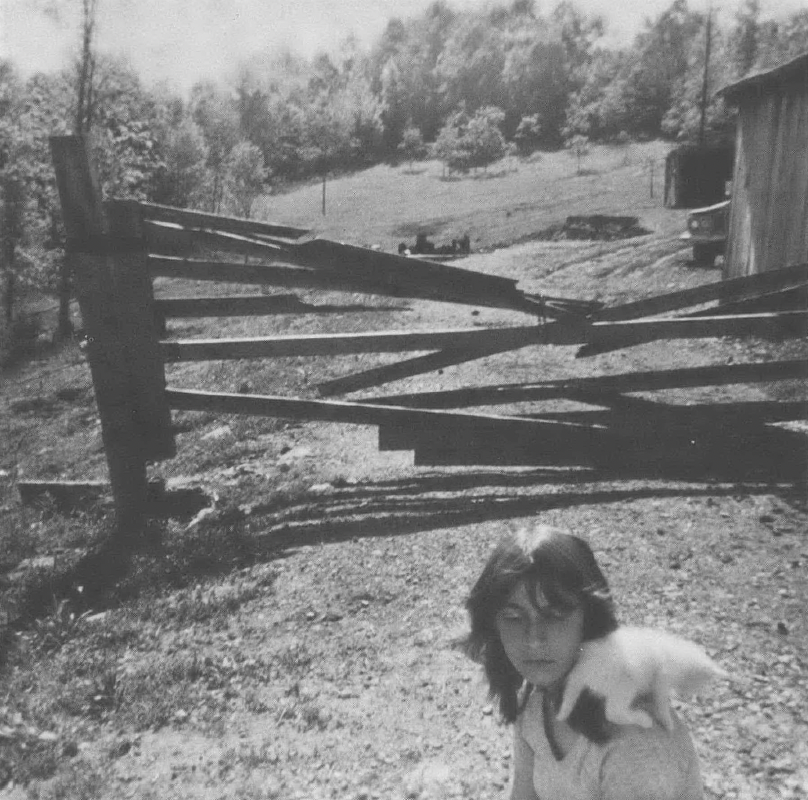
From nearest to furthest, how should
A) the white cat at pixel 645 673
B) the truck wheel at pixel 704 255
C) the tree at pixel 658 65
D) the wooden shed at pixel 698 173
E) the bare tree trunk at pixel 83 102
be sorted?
the white cat at pixel 645 673 < the truck wheel at pixel 704 255 < the wooden shed at pixel 698 173 < the bare tree trunk at pixel 83 102 < the tree at pixel 658 65

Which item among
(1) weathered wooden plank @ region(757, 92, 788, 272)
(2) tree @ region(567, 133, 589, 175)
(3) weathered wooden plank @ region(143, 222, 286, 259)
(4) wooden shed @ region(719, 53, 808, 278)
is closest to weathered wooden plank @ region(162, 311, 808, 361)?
(3) weathered wooden plank @ region(143, 222, 286, 259)

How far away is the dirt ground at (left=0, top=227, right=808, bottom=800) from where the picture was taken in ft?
11.9

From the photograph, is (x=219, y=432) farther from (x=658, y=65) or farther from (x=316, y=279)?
(x=658, y=65)

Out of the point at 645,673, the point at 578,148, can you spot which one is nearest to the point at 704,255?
the point at 645,673

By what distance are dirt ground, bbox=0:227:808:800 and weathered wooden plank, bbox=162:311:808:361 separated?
116 centimetres

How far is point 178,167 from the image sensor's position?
49.5 metres

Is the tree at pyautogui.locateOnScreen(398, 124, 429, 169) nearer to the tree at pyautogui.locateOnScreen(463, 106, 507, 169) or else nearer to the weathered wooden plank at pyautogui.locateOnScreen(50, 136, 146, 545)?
the tree at pyautogui.locateOnScreen(463, 106, 507, 169)

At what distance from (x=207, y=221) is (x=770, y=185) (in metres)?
9.05

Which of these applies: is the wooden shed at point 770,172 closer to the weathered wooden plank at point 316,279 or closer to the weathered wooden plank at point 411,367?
the weathered wooden plank at point 411,367

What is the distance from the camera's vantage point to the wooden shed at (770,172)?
1106 centimetres

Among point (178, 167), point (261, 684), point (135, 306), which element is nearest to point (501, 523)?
point (261, 684)

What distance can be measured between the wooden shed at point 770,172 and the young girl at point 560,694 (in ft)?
32.3

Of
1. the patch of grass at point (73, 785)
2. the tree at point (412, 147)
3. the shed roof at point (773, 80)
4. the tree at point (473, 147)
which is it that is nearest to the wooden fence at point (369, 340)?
the patch of grass at point (73, 785)

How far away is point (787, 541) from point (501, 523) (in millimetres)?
1915
